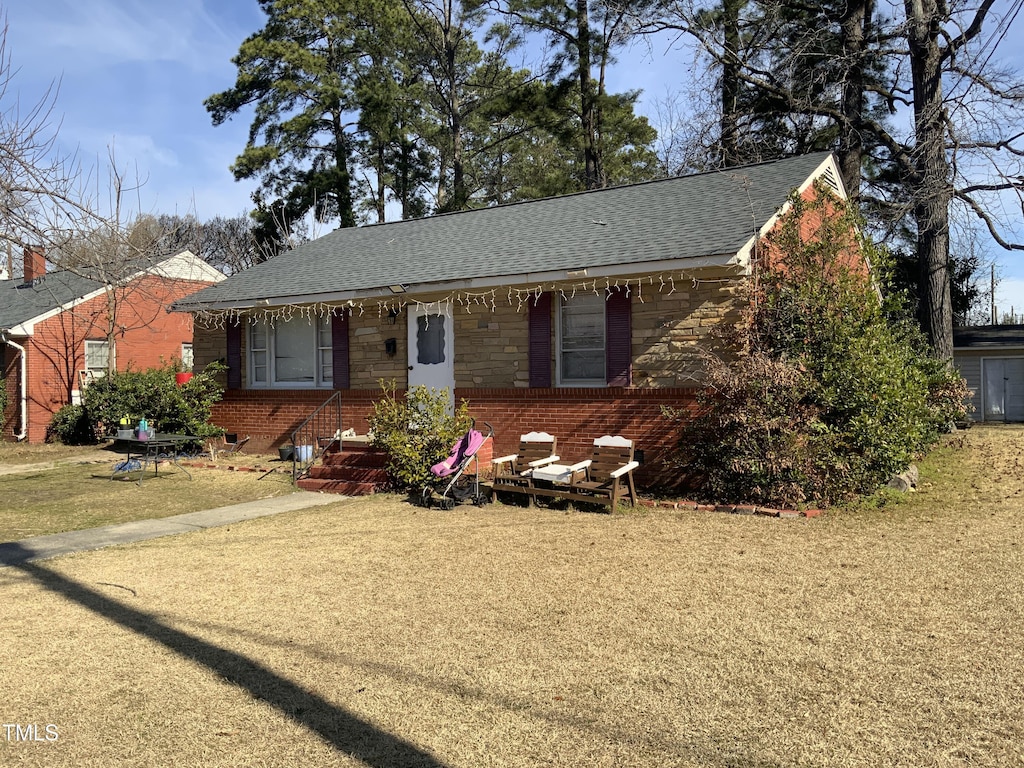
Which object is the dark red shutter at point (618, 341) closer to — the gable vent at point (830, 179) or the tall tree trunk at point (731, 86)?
the gable vent at point (830, 179)

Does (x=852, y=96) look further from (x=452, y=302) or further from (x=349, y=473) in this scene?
(x=349, y=473)

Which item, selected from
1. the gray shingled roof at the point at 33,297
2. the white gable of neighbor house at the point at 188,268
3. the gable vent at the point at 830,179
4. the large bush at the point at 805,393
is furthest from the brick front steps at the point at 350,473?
the white gable of neighbor house at the point at 188,268

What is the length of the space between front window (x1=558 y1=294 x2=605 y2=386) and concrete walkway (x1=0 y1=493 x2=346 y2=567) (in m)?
3.96

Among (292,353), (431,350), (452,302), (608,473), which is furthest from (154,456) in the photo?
(608,473)

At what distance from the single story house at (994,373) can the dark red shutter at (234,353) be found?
2112 cm

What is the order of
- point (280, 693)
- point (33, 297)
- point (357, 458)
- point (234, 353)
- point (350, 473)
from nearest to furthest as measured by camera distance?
→ point (280, 693) < point (350, 473) < point (357, 458) < point (234, 353) < point (33, 297)

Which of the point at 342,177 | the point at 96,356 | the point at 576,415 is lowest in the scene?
the point at 576,415

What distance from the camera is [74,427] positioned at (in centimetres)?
1978

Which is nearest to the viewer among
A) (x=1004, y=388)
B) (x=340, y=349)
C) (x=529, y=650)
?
(x=529, y=650)

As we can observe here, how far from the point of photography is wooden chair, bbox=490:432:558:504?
998cm

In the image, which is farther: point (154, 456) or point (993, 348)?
point (993, 348)

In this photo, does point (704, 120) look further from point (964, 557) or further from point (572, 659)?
point (572, 659)

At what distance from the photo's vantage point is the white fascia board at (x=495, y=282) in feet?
32.0

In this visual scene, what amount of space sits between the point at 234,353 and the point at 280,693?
12.3 m
